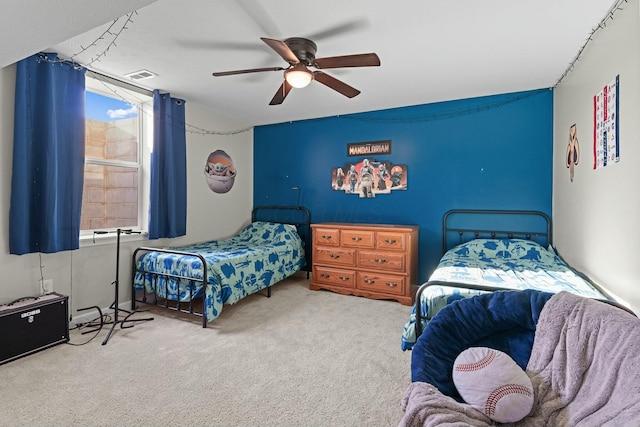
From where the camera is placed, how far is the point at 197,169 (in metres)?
4.07

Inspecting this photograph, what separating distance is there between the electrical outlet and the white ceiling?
1689 millimetres

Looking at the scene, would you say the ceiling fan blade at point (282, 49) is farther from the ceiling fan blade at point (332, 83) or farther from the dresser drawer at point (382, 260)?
the dresser drawer at point (382, 260)

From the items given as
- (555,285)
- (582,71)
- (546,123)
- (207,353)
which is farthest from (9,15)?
(546,123)

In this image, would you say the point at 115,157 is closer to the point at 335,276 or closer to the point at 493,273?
the point at 335,276

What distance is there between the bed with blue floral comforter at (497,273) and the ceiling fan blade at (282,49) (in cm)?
172

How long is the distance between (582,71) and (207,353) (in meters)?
3.66

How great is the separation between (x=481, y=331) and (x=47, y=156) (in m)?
3.23

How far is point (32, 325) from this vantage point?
232 cm

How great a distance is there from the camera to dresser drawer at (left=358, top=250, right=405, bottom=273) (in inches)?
140

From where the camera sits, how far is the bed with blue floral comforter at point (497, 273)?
204 cm

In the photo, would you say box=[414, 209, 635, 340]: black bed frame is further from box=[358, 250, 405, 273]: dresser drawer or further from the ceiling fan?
the ceiling fan

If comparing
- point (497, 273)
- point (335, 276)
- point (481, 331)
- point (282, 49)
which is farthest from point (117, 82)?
point (497, 273)

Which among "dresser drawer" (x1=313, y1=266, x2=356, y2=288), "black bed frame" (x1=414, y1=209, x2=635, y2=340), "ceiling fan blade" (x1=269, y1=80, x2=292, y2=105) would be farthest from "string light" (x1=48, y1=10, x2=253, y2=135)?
"black bed frame" (x1=414, y1=209, x2=635, y2=340)

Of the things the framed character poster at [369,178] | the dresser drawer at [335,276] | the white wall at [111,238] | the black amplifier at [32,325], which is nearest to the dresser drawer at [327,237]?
the dresser drawer at [335,276]
